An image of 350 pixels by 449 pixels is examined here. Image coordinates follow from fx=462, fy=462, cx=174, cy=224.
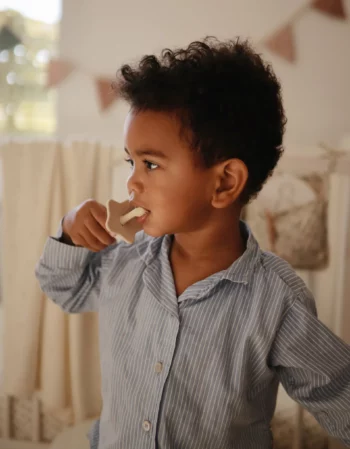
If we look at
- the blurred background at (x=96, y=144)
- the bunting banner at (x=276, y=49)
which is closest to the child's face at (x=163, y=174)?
the blurred background at (x=96, y=144)

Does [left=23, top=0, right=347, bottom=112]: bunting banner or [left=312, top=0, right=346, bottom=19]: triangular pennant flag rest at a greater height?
[left=312, top=0, right=346, bottom=19]: triangular pennant flag

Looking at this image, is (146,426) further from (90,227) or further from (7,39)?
(7,39)

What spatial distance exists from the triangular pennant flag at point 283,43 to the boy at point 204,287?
666mm

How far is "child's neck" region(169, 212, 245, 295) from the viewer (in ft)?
2.56

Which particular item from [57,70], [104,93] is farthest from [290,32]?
[57,70]

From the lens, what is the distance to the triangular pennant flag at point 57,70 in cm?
145

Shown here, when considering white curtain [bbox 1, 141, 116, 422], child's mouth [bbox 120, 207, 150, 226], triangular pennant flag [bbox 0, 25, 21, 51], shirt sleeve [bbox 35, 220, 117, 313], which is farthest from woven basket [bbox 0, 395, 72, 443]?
triangular pennant flag [bbox 0, 25, 21, 51]

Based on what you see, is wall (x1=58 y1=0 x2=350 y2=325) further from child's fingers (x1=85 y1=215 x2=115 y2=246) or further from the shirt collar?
child's fingers (x1=85 y1=215 x2=115 y2=246)

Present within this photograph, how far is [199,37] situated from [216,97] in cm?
82

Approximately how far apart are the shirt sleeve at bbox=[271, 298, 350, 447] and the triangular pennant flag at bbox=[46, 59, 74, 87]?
1.09 metres

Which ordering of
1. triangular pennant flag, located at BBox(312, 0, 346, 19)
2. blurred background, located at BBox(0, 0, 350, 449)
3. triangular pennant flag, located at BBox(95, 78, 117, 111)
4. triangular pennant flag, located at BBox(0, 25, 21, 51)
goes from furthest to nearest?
triangular pennant flag, located at BBox(0, 25, 21, 51) → triangular pennant flag, located at BBox(95, 78, 117, 111) → triangular pennant flag, located at BBox(312, 0, 346, 19) → blurred background, located at BBox(0, 0, 350, 449)

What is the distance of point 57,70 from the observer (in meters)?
1.45

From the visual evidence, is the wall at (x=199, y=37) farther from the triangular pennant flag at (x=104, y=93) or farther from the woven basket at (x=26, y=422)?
the woven basket at (x=26, y=422)

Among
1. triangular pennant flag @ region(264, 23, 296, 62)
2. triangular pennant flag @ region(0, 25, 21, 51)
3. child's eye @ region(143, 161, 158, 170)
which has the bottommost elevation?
child's eye @ region(143, 161, 158, 170)
